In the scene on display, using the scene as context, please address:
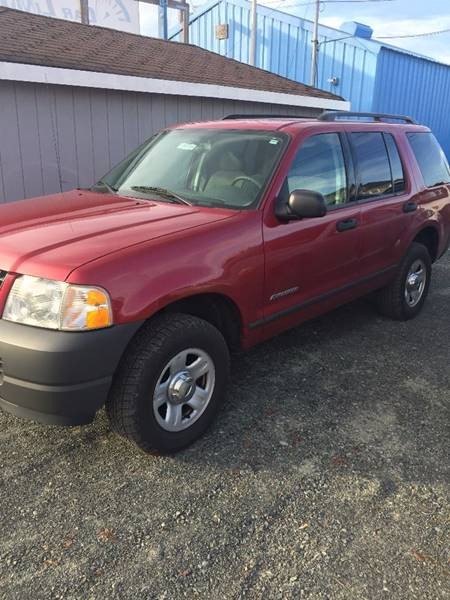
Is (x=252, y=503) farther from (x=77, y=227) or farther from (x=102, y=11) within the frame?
(x=102, y=11)

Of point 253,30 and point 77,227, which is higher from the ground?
point 253,30

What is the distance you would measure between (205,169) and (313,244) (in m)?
0.92

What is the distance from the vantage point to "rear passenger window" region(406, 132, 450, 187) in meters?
5.21

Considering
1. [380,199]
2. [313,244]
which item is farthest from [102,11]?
[313,244]

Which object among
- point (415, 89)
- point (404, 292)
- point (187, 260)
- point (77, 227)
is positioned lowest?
point (404, 292)

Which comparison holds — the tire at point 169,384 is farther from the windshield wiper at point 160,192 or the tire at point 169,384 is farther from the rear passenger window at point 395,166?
the rear passenger window at point 395,166

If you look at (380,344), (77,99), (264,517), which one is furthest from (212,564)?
(77,99)

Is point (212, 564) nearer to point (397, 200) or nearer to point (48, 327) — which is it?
point (48, 327)

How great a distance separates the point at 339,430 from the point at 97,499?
1.49 metres

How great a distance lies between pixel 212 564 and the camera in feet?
7.46

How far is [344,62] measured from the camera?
15.8m

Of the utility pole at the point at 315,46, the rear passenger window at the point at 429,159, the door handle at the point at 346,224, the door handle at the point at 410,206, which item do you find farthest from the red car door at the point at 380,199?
the utility pole at the point at 315,46

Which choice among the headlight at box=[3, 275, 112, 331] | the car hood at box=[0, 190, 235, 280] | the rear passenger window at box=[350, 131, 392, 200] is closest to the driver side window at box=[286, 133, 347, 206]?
the rear passenger window at box=[350, 131, 392, 200]

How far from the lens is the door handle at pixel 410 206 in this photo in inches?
190
